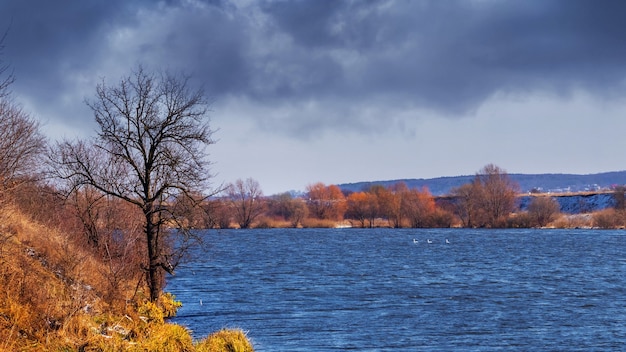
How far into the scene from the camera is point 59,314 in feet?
55.6

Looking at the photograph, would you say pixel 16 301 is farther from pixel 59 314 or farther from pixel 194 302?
pixel 194 302

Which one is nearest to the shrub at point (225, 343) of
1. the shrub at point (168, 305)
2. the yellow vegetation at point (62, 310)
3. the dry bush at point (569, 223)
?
the yellow vegetation at point (62, 310)

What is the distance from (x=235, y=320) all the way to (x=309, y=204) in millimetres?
138481

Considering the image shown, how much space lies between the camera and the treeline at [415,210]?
125 m

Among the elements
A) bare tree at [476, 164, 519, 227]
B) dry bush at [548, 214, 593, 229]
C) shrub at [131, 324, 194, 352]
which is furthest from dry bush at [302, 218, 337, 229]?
shrub at [131, 324, 194, 352]

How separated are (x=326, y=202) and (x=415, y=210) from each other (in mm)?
32526

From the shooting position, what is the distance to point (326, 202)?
6486 inches

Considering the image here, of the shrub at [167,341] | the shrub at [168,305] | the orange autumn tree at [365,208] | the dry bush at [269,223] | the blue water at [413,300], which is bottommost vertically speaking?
the blue water at [413,300]

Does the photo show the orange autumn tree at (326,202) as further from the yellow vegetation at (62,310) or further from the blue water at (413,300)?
the yellow vegetation at (62,310)

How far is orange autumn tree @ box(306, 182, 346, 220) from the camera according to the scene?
521ft

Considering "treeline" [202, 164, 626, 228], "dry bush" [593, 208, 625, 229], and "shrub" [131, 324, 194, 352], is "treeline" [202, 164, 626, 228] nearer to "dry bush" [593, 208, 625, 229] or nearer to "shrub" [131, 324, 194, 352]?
"dry bush" [593, 208, 625, 229]

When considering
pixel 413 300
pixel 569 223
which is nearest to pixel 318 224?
pixel 569 223

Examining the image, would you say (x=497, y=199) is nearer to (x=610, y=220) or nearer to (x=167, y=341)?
(x=610, y=220)

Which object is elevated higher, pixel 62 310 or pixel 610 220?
pixel 62 310
